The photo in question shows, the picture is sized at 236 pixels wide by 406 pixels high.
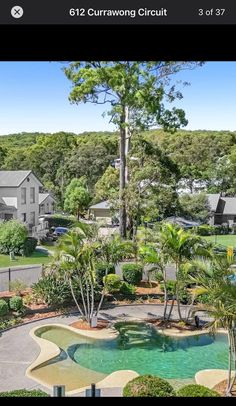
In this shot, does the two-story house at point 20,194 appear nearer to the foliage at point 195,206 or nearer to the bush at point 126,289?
the foliage at point 195,206

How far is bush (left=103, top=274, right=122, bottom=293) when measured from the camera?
6.18 metres

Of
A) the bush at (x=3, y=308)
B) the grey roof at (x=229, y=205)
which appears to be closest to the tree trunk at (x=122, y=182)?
the grey roof at (x=229, y=205)

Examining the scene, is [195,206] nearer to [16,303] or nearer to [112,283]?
[112,283]

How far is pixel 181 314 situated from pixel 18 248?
2.56 meters

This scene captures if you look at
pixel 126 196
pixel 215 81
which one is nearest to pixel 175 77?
pixel 215 81

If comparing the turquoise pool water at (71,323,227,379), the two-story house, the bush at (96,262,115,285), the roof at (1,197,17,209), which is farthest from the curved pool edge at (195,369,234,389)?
the roof at (1,197,17,209)

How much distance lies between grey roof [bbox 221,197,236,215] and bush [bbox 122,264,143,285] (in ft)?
7.95

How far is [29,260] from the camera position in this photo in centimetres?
650

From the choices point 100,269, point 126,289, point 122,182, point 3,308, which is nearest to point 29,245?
point 3,308

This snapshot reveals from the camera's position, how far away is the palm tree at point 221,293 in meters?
3.45

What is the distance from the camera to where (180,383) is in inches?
175

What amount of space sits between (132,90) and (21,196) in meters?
1.79

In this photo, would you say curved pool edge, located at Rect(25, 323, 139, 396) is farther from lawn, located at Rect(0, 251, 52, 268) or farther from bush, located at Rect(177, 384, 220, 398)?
bush, located at Rect(177, 384, 220, 398)
